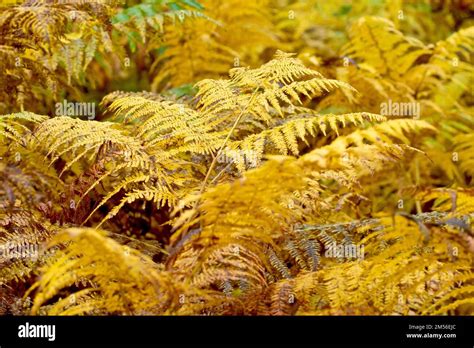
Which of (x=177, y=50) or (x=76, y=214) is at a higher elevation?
(x=177, y=50)

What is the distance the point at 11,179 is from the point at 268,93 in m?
1.08

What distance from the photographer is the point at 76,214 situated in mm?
2445

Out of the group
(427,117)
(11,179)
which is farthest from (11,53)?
(427,117)

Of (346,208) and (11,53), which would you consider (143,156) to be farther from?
(346,208)

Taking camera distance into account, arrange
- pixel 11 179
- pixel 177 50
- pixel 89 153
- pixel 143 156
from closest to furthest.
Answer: pixel 11 179, pixel 143 156, pixel 89 153, pixel 177 50
